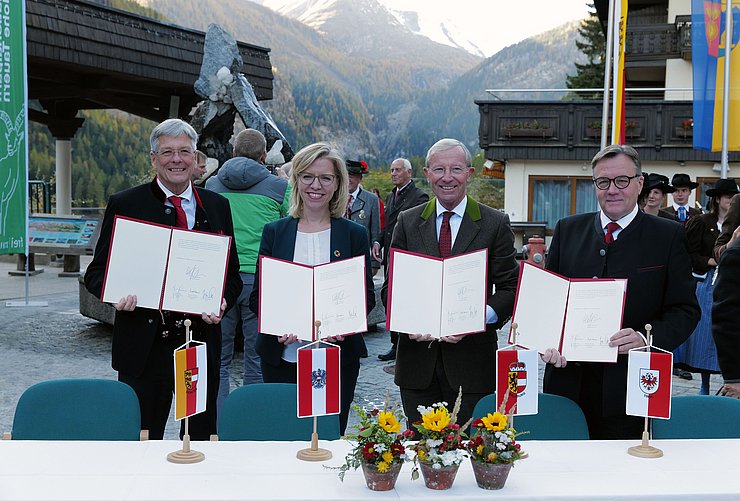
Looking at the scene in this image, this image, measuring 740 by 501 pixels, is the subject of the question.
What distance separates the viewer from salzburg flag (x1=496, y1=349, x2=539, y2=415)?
288 centimetres

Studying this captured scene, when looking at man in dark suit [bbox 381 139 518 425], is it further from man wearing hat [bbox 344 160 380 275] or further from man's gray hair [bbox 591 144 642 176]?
man wearing hat [bbox 344 160 380 275]

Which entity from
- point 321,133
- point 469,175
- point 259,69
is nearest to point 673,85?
point 259,69

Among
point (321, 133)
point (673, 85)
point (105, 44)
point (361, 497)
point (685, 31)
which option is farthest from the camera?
point (321, 133)

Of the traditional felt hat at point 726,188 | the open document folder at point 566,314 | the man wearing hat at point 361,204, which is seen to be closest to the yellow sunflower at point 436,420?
the open document folder at point 566,314

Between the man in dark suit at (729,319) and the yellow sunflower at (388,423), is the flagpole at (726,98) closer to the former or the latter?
the man in dark suit at (729,319)

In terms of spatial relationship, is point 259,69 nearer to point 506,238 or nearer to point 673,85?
point 673,85

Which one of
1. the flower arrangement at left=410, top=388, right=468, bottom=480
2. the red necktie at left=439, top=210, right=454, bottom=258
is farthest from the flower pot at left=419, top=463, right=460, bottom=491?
the red necktie at left=439, top=210, right=454, bottom=258

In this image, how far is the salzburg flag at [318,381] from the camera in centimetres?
284

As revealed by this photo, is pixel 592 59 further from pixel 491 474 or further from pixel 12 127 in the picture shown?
pixel 491 474

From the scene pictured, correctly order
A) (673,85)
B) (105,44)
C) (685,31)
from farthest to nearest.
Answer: (673,85) → (685,31) → (105,44)

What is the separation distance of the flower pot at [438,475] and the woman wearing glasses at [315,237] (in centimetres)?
125

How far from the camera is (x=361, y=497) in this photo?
8.02 ft

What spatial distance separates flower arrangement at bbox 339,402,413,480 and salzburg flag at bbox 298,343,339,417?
13.8 inches

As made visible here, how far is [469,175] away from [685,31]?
2253 cm
